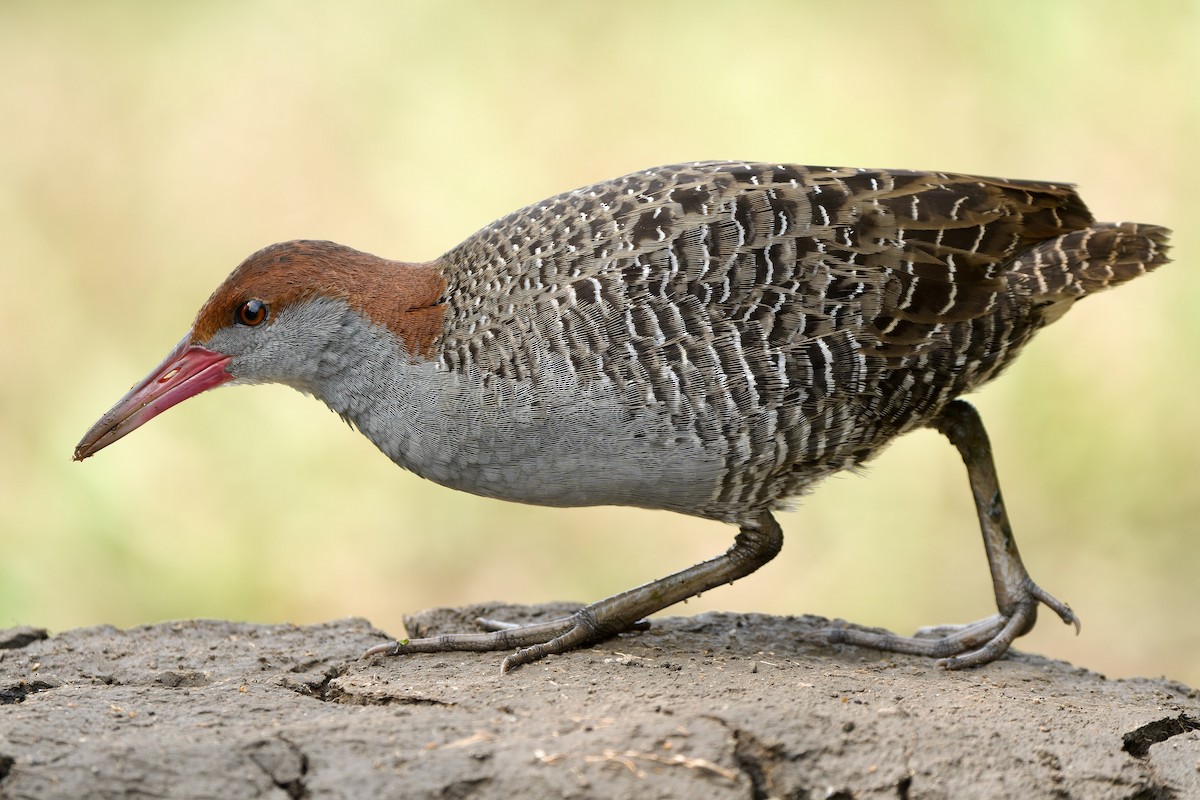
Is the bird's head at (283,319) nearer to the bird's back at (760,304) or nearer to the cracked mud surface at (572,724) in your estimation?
the bird's back at (760,304)

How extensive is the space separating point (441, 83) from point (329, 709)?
6519mm

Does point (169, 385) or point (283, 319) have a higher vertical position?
point (283, 319)

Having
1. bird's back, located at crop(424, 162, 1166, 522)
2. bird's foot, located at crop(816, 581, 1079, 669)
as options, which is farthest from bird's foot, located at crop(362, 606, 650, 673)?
bird's foot, located at crop(816, 581, 1079, 669)

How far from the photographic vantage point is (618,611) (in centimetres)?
522

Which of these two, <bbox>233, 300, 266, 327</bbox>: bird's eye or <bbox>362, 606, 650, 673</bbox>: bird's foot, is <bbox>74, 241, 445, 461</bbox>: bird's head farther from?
<bbox>362, 606, 650, 673</bbox>: bird's foot

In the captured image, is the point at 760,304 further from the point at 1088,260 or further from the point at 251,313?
the point at 251,313

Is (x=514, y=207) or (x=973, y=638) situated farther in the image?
(x=514, y=207)

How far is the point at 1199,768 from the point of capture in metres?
4.45

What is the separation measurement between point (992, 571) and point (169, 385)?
3391 mm

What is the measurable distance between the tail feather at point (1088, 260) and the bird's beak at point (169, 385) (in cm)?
306

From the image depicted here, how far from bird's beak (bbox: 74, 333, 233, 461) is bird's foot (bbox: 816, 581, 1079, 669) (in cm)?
261

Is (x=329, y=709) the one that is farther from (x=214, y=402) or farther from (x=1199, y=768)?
(x=214, y=402)

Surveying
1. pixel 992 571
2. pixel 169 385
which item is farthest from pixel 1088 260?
pixel 169 385

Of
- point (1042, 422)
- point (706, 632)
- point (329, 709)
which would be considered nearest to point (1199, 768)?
point (706, 632)
